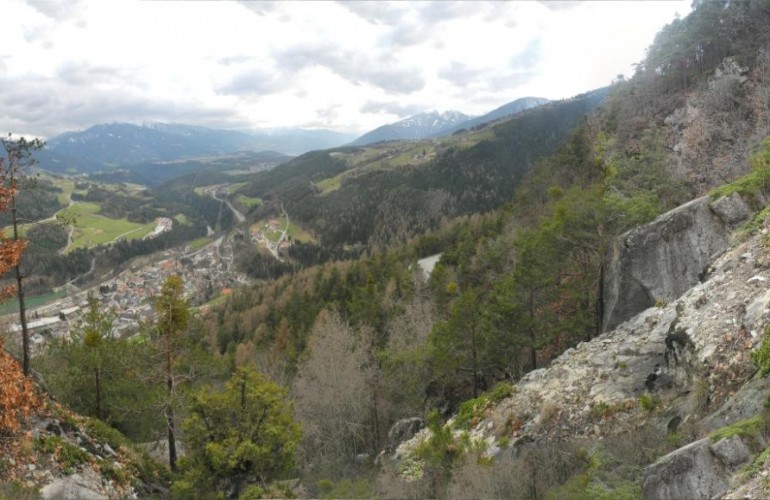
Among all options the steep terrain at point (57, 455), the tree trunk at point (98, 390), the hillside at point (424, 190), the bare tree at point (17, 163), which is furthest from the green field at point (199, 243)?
the steep terrain at point (57, 455)

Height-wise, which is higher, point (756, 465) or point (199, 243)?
point (756, 465)

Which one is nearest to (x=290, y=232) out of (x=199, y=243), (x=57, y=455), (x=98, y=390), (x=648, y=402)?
(x=199, y=243)

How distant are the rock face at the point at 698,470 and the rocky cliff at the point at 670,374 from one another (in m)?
0.02

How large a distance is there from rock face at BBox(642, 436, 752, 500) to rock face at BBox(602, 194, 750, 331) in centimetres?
960

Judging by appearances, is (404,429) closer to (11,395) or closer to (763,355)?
(11,395)

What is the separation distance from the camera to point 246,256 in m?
149

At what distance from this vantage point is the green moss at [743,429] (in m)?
7.97

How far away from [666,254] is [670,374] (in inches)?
283

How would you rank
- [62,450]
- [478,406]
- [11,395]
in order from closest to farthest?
[11,395] → [62,450] → [478,406]

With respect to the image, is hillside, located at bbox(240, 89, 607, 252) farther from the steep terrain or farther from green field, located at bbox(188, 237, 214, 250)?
the steep terrain

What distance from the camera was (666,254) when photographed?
19141mm

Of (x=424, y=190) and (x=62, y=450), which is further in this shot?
(x=424, y=190)

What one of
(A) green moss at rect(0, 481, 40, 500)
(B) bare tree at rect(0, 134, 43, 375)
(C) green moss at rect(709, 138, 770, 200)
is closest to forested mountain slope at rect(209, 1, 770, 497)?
(C) green moss at rect(709, 138, 770, 200)

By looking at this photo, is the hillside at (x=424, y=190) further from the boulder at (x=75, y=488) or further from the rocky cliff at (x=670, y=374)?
the boulder at (x=75, y=488)
